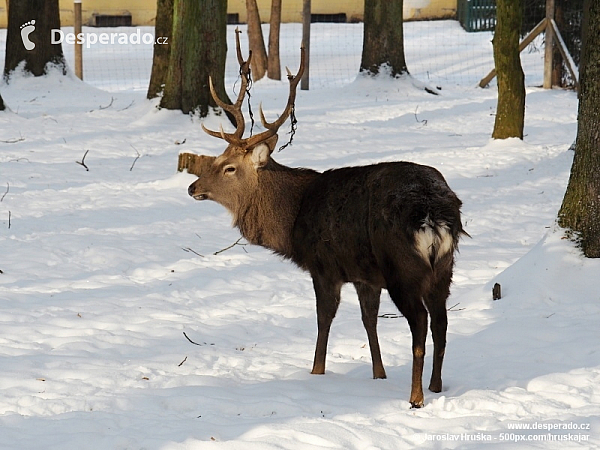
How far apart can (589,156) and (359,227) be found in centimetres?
262

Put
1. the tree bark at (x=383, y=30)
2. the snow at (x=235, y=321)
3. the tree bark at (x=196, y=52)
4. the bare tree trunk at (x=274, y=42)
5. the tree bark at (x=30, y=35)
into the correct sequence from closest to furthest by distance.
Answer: the snow at (x=235, y=321)
the tree bark at (x=196, y=52)
the tree bark at (x=30, y=35)
the tree bark at (x=383, y=30)
the bare tree trunk at (x=274, y=42)

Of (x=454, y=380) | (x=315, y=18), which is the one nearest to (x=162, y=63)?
(x=454, y=380)

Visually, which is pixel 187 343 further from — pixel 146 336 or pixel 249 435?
pixel 249 435

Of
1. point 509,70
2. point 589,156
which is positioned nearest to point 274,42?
point 509,70

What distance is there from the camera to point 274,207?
6.76 m

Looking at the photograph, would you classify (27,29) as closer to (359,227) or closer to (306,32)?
(306,32)

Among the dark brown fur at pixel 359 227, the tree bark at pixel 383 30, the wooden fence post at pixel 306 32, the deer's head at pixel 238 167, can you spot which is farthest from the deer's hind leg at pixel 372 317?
the tree bark at pixel 383 30

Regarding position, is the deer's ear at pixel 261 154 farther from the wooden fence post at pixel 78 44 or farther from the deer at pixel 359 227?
the wooden fence post at pixel 78 44

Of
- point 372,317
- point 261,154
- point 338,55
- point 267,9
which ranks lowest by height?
point 372,317

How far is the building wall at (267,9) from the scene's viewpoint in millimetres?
32062

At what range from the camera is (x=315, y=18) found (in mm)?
34031

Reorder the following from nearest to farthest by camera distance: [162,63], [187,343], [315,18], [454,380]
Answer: [454,380], [187,343], [162,63], [315,18]

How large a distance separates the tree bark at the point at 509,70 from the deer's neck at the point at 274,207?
24.4 ft

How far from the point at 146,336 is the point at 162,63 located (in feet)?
31.9
